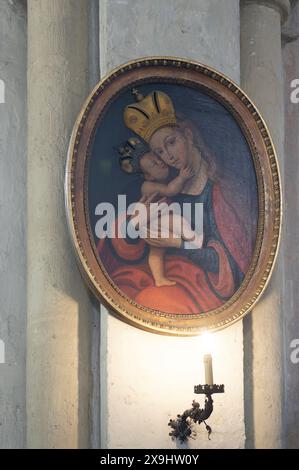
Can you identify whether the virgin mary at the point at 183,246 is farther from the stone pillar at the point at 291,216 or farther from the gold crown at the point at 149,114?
the stone pillar at the point at 291,216

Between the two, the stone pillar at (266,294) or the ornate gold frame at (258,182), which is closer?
the ornate gold frame at (258,182)

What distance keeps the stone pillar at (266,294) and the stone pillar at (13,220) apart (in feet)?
2.34

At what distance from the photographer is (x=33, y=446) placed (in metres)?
3.35

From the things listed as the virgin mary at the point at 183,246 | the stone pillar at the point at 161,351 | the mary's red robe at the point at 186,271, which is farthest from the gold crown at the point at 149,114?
the mary's red robe at the point at 186,271

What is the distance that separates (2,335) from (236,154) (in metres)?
0.92

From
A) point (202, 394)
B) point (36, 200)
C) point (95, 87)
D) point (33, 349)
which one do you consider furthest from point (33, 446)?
point (95, 87)

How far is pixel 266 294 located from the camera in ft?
11.9

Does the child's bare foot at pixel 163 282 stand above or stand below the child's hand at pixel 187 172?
below

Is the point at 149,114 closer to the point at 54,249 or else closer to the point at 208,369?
the point at 54,249

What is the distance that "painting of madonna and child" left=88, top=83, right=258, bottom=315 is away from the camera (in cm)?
337

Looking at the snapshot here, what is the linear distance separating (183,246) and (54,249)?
389 millimetres

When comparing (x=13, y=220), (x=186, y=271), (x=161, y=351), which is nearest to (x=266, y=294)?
(x=186, y=271)

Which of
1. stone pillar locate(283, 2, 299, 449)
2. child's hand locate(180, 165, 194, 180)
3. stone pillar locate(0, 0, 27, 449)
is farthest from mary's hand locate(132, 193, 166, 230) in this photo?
stone pillar locate(283, 2, 299, 449)

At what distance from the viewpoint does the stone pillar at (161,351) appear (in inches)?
131
